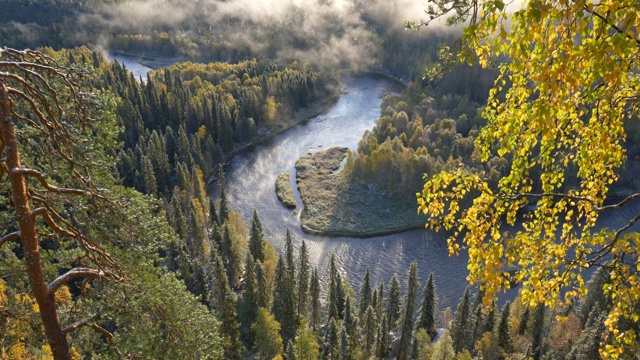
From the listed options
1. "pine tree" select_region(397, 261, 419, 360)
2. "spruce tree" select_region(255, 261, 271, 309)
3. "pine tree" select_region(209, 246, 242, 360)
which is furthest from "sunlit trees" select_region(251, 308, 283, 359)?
"pine tree" select_region(397, 261, 419, 360)

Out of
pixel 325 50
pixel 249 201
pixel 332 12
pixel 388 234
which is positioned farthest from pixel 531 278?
pixel 332 12

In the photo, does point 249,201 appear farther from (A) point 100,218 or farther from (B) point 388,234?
(A) point 100,218

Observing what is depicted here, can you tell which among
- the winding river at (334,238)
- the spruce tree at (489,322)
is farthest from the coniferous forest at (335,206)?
the winding river at (334,238)

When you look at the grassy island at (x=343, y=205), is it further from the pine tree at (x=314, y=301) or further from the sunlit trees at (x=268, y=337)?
the sunlit trees at (x=268, y=337)

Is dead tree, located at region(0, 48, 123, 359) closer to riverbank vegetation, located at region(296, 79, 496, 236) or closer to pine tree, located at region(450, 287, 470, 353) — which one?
pine tree, located at region(450, 287, 470, 353)

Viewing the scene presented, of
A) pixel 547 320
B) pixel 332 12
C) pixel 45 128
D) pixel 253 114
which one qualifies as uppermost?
pixel 332 12
